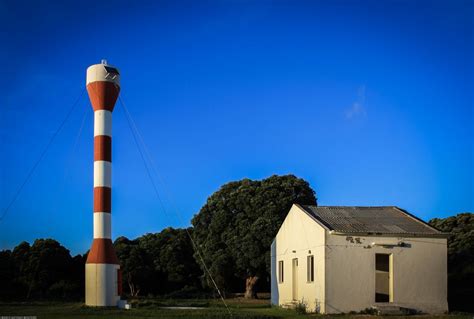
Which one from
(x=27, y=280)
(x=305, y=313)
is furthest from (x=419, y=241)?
(x=27, y=280)

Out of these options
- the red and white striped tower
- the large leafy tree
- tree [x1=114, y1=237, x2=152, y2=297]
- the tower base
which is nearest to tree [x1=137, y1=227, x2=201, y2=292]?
the large leafy tree

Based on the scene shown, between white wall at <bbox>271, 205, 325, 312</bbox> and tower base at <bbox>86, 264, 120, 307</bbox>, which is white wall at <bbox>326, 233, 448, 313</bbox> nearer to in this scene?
white wall at <bbox>271, 205, 325, 312</bbox>

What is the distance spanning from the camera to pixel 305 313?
24016 millimetres

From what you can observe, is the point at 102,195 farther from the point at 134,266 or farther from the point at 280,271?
the point at 134,266

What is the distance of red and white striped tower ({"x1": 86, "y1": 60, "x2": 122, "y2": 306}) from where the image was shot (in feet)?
93.4

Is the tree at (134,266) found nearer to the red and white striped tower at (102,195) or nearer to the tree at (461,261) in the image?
the red and white striped tower at (102,195)

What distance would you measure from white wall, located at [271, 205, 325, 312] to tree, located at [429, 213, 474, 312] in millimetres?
7563

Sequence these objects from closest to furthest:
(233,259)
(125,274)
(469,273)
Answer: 1. (469,273)
2. (233,259)
3. (125,274)

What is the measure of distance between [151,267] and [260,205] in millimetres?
15531

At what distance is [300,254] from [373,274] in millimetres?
4260

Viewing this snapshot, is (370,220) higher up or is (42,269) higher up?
(370,220)

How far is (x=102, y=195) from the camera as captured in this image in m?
29.1

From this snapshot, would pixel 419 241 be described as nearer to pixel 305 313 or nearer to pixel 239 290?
pixel 305 313

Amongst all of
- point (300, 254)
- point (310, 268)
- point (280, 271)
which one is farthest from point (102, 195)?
point (310, 268)
